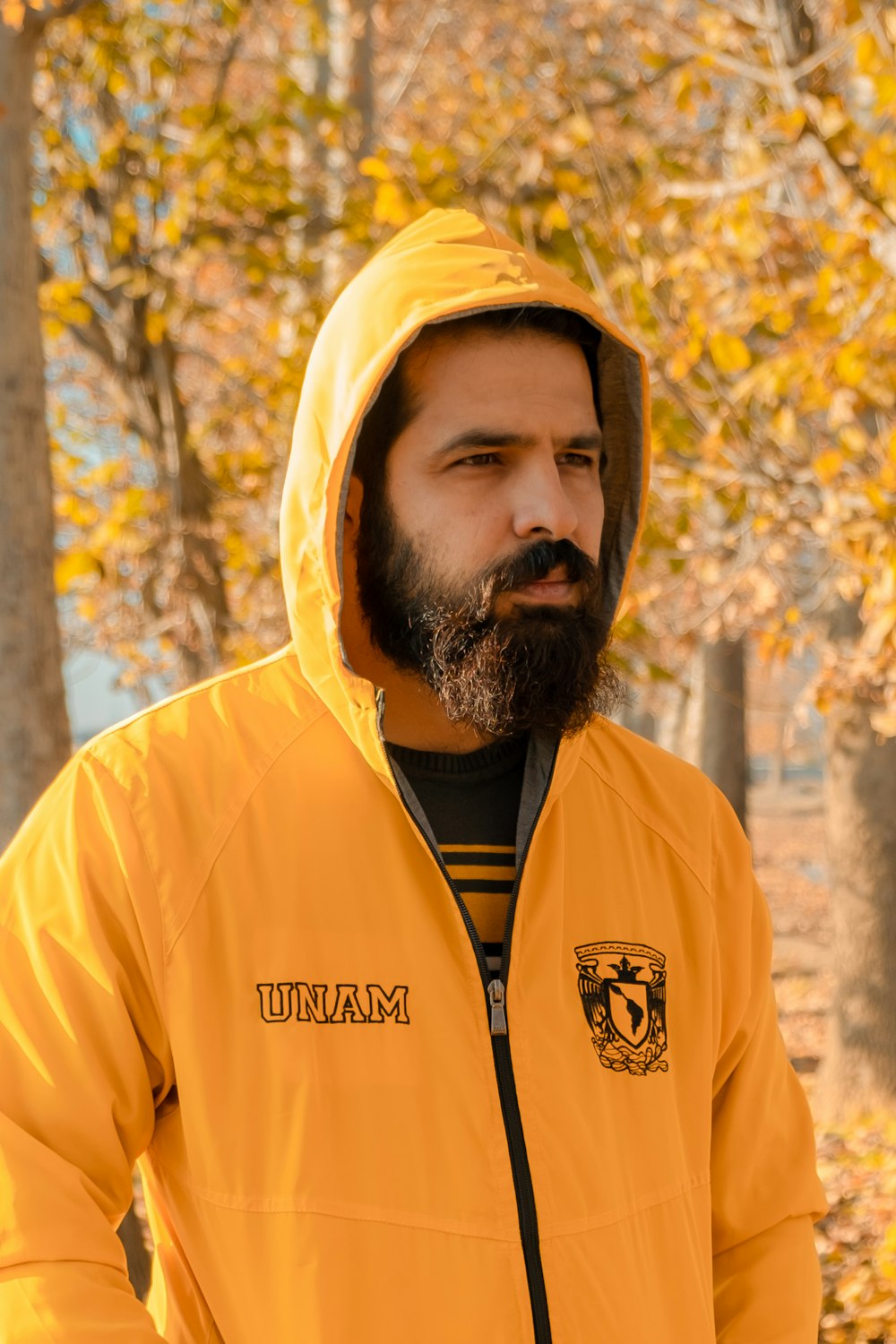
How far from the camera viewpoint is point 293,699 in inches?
79.8

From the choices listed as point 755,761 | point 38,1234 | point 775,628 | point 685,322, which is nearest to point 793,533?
point 775,628

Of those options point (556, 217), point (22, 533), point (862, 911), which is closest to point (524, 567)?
point (22, 533)

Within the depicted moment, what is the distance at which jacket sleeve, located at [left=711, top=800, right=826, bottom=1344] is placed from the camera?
2061 mm

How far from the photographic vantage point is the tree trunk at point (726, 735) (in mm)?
11617

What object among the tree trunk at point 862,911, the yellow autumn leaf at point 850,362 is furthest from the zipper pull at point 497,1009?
the tree trunk at point 862,911

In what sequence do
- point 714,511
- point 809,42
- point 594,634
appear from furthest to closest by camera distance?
point 714,511 → point 809,42 → point 594,634

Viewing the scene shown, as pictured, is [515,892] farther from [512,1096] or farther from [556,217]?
Answer: [556,217]

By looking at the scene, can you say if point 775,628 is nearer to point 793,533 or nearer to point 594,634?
point 793,533

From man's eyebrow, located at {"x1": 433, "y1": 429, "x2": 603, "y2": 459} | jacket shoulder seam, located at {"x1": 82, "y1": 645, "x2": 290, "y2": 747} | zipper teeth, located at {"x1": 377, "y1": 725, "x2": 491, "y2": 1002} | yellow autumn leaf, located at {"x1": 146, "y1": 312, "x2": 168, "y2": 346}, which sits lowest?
zipper teeth, located at {"x1": 377, "y1": 725, "x2": 491, "y2": 1002}

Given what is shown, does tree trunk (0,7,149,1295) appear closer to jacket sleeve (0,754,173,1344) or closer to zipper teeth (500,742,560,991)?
jacket sleeve (0,754,173,1344)

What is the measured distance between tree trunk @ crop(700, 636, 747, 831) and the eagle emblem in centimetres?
957

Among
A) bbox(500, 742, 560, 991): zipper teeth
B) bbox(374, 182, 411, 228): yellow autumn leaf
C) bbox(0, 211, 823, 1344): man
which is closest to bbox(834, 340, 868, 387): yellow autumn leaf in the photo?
bbox(374, 182, 411, 228): yellow autumn leaf

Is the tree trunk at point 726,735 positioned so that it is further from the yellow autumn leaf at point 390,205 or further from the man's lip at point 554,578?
the man's lip at point 554,578

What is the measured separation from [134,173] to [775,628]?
3946 mm
